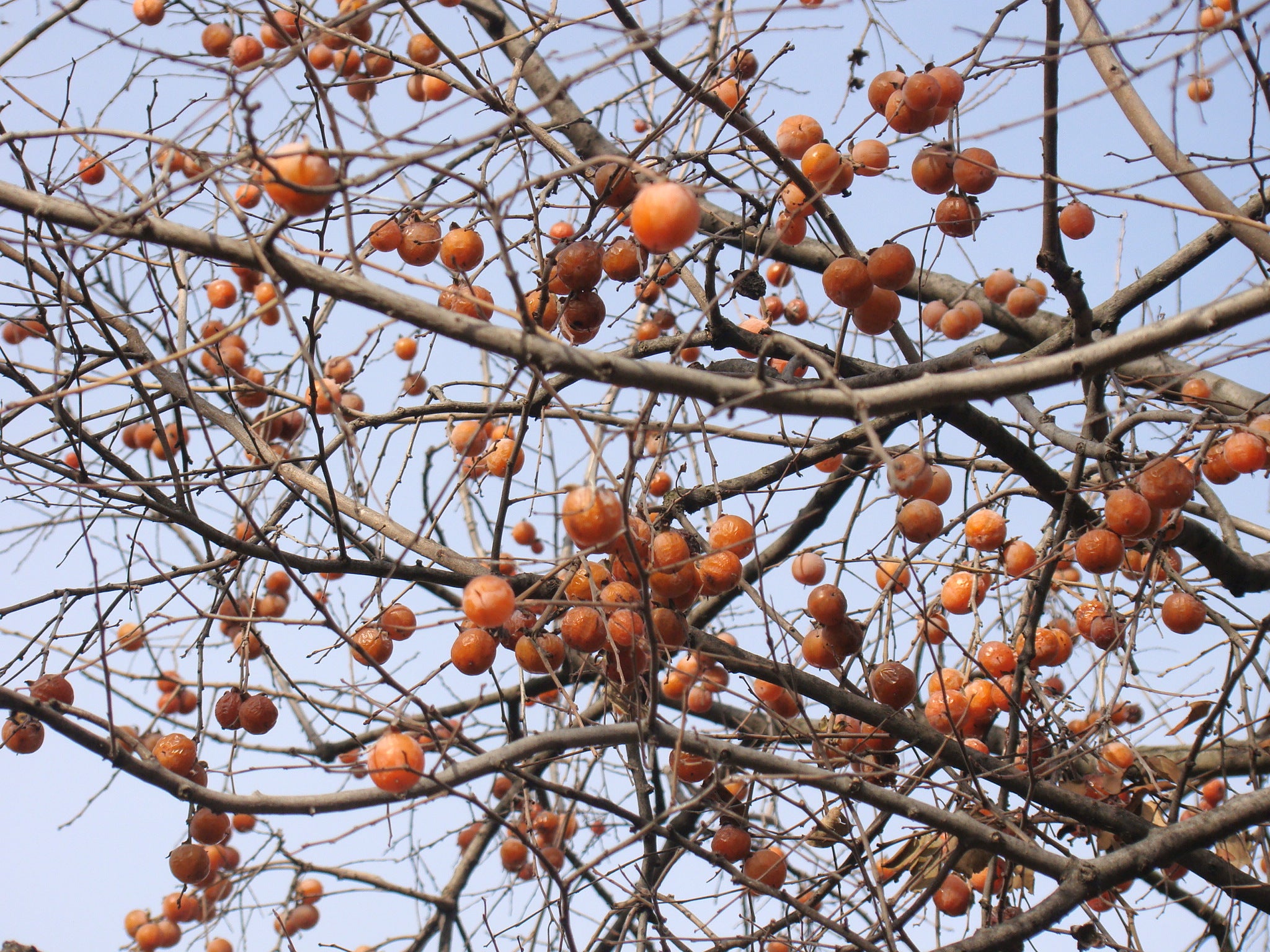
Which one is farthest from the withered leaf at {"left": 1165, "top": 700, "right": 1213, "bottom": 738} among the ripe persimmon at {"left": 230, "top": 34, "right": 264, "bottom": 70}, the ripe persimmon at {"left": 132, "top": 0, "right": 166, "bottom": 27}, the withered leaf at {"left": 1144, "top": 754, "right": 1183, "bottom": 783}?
the ripe persimmon at {"left": 132, "top": 0, "right": 166, "bottom": 27}

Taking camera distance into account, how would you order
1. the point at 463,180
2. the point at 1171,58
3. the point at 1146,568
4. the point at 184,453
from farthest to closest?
the point at 184,453, the point at 1146,568, the point at 1171,58, the point at 463,180

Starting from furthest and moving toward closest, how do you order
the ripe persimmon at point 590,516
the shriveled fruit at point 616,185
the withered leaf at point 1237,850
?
the withered leaf at point 1237,850, the shriveled fruit at point 616,185, the ripe persimmon at point 590,516

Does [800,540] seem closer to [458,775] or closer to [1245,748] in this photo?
[1245,748]

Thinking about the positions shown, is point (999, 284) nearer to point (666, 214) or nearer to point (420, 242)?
point (420, 242)

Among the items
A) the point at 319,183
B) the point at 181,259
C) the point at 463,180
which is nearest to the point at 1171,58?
the point at 463,180

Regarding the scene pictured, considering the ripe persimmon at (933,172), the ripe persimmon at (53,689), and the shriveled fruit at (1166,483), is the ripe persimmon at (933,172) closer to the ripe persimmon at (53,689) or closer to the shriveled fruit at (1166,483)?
the shriveled fruit at (1166,483)

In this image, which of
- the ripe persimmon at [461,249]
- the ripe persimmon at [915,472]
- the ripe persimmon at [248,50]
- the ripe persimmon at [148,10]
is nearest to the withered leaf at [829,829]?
the ripe persimmon at [915,472]

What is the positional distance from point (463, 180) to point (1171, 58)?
58.6 inches

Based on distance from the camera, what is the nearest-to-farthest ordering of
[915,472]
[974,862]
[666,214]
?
[666,214], [915,472], [974,862]

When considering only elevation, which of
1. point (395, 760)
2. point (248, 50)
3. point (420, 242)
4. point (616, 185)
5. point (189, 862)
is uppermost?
point (248, 50)

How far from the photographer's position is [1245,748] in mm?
3088

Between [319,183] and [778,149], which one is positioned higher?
[778,149]

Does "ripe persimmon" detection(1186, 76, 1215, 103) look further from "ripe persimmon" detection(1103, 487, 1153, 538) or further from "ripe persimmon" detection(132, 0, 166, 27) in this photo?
"ripe persimmon" detection(132, 0, 166, 27)

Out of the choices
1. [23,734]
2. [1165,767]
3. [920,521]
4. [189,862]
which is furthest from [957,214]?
[23,734]
